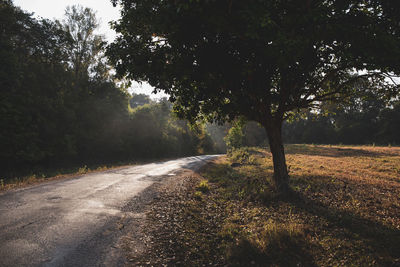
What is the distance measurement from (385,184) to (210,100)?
922 cm

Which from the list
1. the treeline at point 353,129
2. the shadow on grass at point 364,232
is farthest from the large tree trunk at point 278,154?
the treeline at point 353,129

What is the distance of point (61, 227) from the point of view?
4.98 meters

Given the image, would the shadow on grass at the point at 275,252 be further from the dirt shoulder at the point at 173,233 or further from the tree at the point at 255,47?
the tree at the point at 255,47

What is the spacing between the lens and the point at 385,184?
948 cm

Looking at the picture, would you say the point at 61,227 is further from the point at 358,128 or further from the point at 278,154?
the point at 358,128

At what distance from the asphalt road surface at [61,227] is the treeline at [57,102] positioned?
5.57 m

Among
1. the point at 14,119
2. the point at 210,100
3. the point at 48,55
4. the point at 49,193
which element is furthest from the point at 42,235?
the point at 48,55

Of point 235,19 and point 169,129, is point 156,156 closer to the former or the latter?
point 169,129

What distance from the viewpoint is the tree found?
187 inches

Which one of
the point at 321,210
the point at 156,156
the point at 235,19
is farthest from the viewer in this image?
the point at 156,156

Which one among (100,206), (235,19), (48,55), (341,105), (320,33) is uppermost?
(48,55)

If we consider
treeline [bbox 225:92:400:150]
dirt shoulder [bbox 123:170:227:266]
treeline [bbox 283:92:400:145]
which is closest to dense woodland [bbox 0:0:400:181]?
dirt shoulder [bbox 123:170:227:266]

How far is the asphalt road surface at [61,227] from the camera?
3816 mm

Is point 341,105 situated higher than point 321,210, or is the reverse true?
point 341,105
